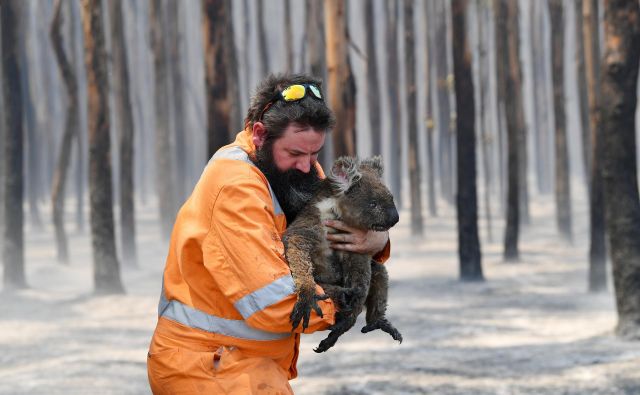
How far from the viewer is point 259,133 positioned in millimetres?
2932

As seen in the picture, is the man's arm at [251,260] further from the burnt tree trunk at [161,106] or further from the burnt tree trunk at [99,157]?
the burnt tree trunk at [161,106]

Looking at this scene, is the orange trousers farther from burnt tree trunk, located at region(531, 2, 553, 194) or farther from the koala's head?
burnt tree trunk, located at region(531, 2, 553, 194)

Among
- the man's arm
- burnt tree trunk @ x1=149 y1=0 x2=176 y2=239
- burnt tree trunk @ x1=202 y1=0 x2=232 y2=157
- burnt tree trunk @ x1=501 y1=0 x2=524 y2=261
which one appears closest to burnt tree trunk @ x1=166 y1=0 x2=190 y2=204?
burnt tree trunk @ x1=149 y1=0 x2=176 y2=239

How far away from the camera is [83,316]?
1282cm

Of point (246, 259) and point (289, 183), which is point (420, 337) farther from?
point (246, 259)

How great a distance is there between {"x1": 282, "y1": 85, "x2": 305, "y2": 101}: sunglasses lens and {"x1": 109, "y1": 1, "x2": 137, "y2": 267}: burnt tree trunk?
15290 millimetres

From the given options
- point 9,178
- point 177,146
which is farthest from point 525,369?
point 177,146

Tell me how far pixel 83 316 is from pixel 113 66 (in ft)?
28.4

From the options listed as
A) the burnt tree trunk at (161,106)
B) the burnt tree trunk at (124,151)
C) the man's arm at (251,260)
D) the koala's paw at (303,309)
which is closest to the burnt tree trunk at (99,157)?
the burnt tree trunk at (124,151)

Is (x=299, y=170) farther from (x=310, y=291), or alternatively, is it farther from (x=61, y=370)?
(x=61, y=370)

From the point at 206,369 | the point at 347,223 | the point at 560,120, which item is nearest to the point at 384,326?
the point at 347,223

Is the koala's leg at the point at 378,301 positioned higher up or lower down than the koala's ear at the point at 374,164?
lower down

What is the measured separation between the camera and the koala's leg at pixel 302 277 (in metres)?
2.70

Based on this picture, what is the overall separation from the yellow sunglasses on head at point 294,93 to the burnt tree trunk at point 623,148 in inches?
256
